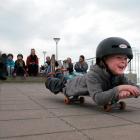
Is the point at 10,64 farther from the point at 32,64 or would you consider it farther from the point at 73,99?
the point at 73,99

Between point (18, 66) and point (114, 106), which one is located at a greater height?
point (18, 66)

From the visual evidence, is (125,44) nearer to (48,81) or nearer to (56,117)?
(56,117)

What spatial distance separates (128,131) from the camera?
289cm

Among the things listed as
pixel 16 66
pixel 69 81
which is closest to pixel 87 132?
pixel 69 81

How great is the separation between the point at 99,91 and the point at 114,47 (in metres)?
0.61

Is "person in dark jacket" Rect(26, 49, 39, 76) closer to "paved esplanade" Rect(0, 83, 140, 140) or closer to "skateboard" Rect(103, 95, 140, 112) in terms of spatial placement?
"skateboard" Rect(103, 95, 140, 112)

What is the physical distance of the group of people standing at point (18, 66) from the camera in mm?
14672

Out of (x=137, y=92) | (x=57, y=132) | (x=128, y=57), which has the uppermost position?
(x=128, y=57)

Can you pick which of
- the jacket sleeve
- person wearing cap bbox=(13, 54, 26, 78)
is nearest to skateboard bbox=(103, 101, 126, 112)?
the jacket sleeve

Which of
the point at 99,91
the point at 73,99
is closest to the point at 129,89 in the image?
the point at 99,91

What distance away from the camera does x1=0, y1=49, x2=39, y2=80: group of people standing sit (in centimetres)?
1467

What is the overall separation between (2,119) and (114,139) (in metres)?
1.51

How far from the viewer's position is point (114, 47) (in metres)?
4.35

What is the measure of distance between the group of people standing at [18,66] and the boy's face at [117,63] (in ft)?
34.1
